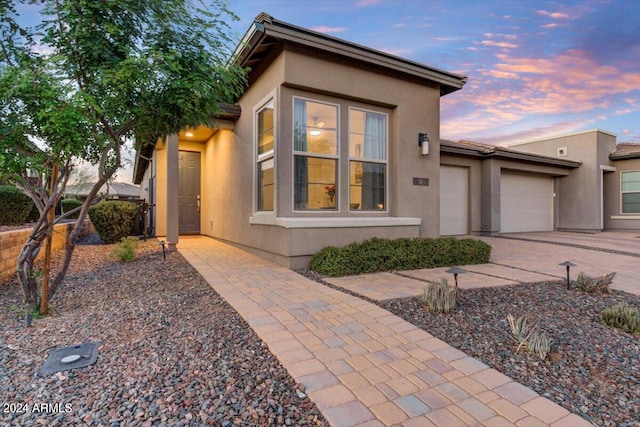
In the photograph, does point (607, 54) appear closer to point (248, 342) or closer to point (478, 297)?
point (478, 297)

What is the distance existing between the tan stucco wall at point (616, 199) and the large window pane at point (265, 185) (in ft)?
50.1

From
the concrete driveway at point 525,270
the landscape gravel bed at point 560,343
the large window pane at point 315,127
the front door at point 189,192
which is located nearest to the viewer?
the landscape gravel bed at point 560,343

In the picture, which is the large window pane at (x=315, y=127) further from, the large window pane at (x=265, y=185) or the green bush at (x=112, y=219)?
the green bush at (x=112, y=219)

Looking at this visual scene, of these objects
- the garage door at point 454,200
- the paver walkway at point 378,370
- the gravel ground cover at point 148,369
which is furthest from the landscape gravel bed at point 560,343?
the garage door at point 454,200

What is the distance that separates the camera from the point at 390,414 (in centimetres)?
178

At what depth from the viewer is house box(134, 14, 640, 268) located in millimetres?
5840

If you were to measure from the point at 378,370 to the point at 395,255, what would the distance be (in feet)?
12.0

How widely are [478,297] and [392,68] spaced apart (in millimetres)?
4956

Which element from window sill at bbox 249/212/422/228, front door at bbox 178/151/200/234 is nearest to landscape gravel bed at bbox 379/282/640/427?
window sill at bbox 249/212/422/228

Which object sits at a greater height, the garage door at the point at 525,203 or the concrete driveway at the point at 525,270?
the garage door at the point at 525,203

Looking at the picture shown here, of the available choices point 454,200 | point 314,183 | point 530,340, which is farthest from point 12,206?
point 454,200

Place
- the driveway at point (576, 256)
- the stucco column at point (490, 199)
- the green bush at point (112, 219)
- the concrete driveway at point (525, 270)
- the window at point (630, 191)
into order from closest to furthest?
the concrete driveway at point (525, 270), the driveway at point (576, 256), the green bush at point (112, 219), the stucco column at point (490, 199), the window at point (630, 191)

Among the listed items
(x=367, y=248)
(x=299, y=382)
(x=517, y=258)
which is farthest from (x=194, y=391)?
(x=517, y=258)

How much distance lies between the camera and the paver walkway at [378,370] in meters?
1.78
